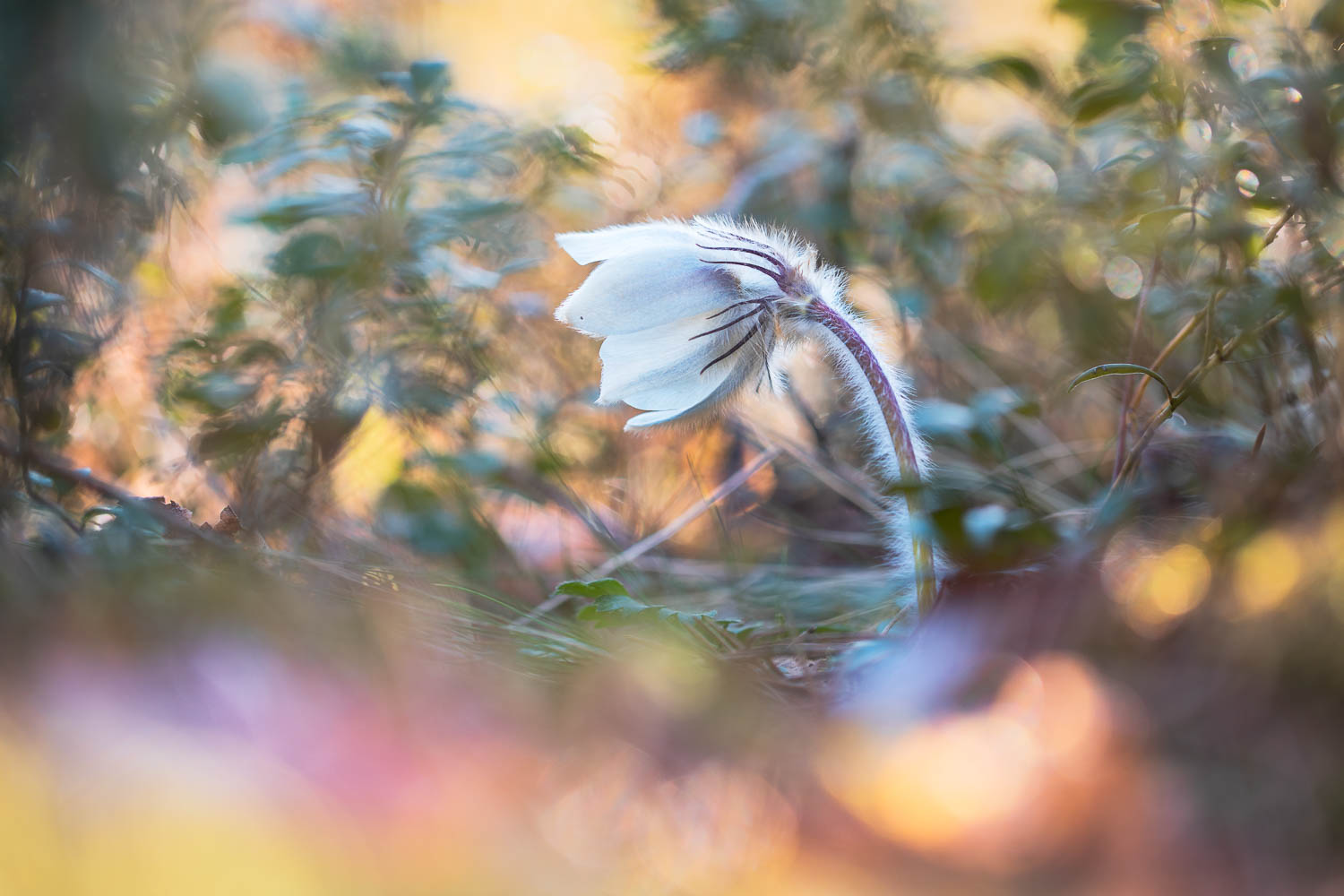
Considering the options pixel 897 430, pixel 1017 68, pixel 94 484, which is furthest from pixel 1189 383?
pixel 94 484

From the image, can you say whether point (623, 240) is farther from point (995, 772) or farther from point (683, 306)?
point (995, 772)

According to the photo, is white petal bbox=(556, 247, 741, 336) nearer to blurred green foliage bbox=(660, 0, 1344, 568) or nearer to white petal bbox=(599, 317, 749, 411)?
white petal bbox=(599, 317, 749, 411)

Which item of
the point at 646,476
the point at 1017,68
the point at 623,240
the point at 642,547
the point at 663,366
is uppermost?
the point at 1017,68

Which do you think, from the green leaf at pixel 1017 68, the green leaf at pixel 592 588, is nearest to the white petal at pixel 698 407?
the green leaf at pixel 592 588

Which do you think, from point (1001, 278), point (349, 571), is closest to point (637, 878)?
point (349, 571)

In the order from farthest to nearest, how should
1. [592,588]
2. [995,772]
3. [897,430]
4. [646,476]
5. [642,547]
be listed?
[646,476] < [642,547] < [897,430] < [592,588] < [995,772]

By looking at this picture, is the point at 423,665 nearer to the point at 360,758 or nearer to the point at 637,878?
the point at 360,758

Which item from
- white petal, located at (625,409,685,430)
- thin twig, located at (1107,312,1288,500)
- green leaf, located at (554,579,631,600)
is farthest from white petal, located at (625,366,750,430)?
thin twig, located at (1107,312,1288,500)
